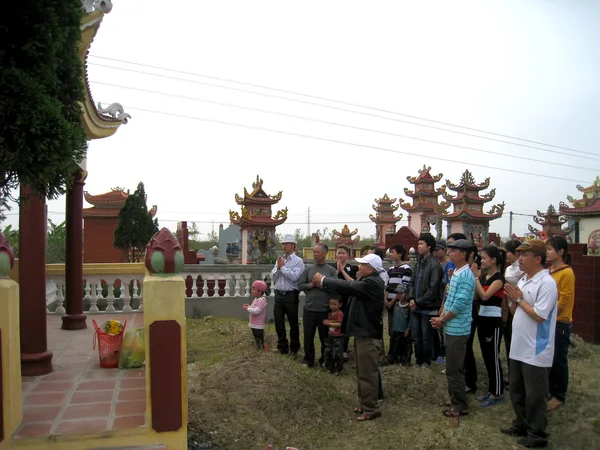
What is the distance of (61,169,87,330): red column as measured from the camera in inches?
261

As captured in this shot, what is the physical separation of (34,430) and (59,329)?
3.96 meters

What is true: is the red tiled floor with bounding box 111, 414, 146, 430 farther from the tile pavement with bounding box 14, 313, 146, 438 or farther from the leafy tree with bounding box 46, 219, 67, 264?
the leafy tree with bounding box 46, 219, 67, 264

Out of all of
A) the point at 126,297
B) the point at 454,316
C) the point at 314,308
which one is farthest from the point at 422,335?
the point at 126,297

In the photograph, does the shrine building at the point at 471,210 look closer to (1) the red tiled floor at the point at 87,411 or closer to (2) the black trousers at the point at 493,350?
(2) the black trousers at the point at 493,350

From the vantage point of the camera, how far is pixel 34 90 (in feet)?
8.18

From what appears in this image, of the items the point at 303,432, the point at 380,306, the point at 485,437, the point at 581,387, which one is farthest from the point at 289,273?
the point at 581,387

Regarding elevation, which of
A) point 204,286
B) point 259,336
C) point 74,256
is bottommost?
point 259,336

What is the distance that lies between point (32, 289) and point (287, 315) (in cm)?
329

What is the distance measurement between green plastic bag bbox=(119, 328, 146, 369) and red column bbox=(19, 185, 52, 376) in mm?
668

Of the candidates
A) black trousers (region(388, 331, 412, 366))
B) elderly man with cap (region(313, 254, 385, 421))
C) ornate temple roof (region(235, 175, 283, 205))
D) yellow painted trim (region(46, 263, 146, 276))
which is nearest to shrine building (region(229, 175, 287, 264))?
ornate temple roof (region(235, 175, 283, 205))

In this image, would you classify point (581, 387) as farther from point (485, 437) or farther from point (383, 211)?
point (383, 211)

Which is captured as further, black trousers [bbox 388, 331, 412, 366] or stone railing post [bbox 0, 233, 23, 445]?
black trousers [bbox 388, 331, 412, 366]

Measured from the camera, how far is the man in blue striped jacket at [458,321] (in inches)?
188

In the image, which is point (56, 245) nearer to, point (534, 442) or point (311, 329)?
point (311, 329)
